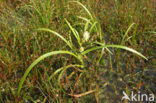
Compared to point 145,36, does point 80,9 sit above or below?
above

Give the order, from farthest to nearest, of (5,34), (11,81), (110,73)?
(5,34) → (110,73) → (11,81)

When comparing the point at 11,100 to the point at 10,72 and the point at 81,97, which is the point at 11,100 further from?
the point at 81,97

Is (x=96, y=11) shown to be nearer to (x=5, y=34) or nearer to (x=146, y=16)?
(x=146, y=16)

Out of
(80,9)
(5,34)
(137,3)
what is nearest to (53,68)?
(5,34)

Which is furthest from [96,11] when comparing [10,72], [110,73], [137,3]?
[10,72]

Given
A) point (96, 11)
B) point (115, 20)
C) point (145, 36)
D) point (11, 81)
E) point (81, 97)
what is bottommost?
point (81, 97)

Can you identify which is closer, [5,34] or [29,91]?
[29,91]

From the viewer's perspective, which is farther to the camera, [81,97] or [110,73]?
[110,73]

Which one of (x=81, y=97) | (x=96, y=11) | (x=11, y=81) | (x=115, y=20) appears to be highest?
(x=96, y=11)

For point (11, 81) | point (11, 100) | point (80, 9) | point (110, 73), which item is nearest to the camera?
point (11, 100)
